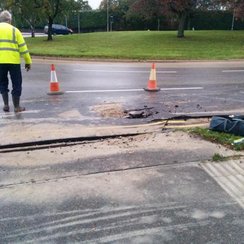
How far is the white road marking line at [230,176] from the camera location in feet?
12.3

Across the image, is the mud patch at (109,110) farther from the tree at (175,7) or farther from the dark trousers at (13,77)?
the tree at (175,7)

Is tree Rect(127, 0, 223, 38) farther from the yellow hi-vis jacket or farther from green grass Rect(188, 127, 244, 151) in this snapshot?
green grass Rect(188, 127, 244, 151)

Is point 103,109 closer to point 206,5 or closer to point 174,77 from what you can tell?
point 174,77

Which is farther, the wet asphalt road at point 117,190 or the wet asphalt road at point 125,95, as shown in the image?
the wet asphalt road at point 125,95

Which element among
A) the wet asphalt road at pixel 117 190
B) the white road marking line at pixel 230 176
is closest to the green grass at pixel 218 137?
the wet asphalt road at pixel 117 190

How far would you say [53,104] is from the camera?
26.6 feet

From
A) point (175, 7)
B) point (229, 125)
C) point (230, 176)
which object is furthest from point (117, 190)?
point (175, 7)

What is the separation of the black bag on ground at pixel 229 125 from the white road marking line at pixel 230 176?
3.30 feet

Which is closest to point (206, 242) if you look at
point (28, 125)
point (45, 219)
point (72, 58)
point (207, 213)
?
point (207, 213)

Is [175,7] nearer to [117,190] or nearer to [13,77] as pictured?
[13,77]

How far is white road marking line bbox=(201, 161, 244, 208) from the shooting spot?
3764 millimetres

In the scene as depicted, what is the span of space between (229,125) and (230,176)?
5.02ft

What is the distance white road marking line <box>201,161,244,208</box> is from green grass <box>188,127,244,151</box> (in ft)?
1.77

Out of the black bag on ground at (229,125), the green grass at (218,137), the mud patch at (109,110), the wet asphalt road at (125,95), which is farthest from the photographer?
the wet asphalt road at (125,95)
